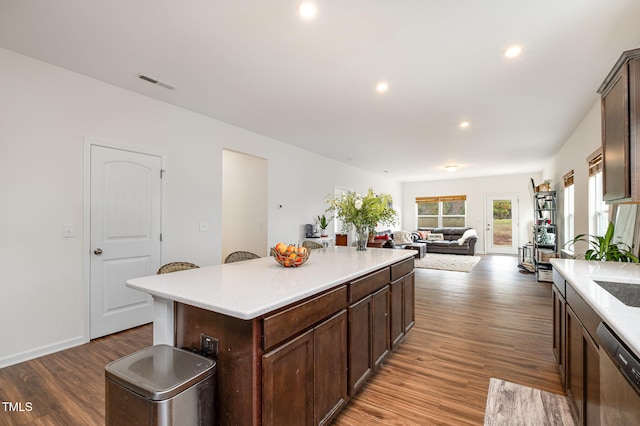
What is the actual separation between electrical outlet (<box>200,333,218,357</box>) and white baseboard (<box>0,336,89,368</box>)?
7.97 feet

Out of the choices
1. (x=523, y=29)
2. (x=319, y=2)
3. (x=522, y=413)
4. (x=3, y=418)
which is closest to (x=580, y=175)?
(x=523, y=29)

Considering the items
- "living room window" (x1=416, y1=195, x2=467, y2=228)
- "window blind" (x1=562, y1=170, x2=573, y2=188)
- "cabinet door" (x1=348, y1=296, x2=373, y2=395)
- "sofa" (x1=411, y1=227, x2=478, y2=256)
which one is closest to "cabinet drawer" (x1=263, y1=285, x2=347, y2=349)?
"cabinet door" (x1=348, y1=296, x2=373, y2=395)

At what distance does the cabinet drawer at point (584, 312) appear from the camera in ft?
4.37

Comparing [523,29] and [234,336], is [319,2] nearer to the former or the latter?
[523,29]

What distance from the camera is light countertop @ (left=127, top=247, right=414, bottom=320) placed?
1.31 meters

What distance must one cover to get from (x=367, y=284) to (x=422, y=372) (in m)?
0.96

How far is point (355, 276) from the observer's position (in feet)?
6.46

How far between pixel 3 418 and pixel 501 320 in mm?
4560

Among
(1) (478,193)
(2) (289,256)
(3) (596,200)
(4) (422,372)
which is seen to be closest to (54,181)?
(2) (289,256)

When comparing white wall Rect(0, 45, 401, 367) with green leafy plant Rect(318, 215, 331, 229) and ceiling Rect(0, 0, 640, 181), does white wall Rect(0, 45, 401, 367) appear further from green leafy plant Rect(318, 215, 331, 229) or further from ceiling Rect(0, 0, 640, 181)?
green leafy plant Rect(318, 215, 331, 229)

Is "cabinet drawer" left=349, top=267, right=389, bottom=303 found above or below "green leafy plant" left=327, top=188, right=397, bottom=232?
below

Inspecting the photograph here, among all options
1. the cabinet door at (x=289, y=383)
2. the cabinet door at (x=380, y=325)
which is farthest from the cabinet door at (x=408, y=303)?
the cabinet door at (x=289, y=383)

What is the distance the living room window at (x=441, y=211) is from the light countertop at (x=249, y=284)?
31.7ft

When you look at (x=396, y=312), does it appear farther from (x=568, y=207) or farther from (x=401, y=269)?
(x=568, y=207)
